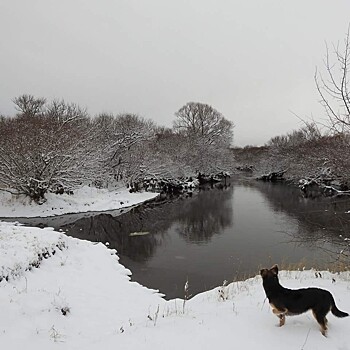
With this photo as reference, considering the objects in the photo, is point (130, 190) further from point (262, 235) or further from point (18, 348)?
point (18, 348)

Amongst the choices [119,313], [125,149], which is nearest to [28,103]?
[125,149]

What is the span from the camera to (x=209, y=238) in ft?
50.4

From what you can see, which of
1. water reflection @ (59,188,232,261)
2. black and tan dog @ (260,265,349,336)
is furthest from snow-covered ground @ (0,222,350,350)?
water reflection @ (59,188,232,261)

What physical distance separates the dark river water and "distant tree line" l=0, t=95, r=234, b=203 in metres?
4.40

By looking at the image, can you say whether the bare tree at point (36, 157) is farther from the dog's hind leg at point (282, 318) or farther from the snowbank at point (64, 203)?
the dog's hind leg at point (282, 318)

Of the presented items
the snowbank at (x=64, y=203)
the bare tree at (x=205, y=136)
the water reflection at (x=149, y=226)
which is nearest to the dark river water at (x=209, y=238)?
the water reflection at (x=149, y=226)

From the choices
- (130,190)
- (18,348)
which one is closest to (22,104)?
(130,190)

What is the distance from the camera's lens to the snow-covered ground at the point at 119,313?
3.71 m

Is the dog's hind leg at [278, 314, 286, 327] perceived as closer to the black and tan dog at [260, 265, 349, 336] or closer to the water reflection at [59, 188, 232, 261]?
the black and tan dog at [260, 265, 349, 336]

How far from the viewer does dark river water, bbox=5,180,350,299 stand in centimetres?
1029

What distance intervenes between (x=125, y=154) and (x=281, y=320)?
3212 cm

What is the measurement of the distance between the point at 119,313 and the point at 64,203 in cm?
1791

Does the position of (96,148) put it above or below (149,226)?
above

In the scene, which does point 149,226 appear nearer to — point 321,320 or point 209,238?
point 209,238
